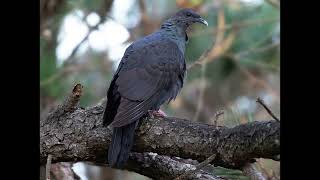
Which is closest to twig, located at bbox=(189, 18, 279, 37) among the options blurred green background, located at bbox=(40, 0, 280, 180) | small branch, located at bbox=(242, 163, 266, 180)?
blurred green background, located at bbox=(40, 0, 280, 180)

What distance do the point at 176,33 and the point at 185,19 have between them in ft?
0.75

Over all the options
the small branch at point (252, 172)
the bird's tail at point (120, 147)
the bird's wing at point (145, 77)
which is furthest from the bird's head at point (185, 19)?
the small branch at point (252, 172)

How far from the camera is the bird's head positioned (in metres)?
3.89

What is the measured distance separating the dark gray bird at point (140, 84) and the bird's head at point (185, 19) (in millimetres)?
180

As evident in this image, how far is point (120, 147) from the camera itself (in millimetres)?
2746

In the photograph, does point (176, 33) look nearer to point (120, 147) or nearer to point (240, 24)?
point (120, 147)

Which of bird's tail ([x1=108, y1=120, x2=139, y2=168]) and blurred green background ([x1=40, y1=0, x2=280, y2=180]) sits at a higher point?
blurred green background ([x1=40, y1=0, x2=280, y2=180])

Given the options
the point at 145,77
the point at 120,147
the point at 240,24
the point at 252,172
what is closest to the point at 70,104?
the point at 120,147

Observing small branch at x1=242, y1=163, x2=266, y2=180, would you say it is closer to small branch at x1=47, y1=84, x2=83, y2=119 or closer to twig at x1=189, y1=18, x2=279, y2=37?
small branch at x1=47, y1=84, x2=83, y2=119

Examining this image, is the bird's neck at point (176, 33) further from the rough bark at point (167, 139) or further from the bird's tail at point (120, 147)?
the bird's tail at point (120, 147)

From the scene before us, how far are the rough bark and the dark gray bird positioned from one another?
86 millimetres

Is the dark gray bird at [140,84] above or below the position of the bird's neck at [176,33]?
below

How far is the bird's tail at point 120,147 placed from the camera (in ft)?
9.00
